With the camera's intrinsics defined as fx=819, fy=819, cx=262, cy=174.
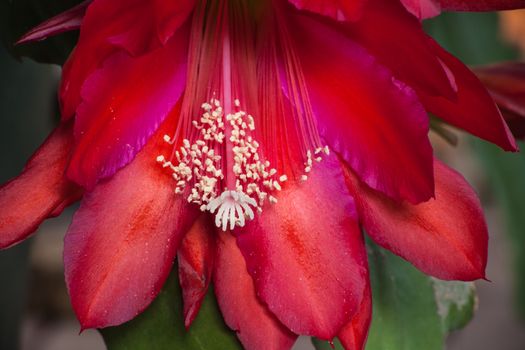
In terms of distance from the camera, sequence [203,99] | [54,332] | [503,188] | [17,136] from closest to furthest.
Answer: [203,99]
[17,136]
[503,188]
[54,332]

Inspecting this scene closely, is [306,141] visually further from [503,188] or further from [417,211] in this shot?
[503,188]

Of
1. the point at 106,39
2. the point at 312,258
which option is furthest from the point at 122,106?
the point at 312,258

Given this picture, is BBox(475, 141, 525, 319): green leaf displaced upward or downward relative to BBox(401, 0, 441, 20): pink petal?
downward

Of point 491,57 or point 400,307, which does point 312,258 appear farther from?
point 491,57

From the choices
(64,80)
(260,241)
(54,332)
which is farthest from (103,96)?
(54,332)

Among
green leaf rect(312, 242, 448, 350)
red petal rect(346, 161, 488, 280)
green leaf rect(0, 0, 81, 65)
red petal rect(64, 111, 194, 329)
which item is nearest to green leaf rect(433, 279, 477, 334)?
green leaf rect(312, 242, 448, 350)

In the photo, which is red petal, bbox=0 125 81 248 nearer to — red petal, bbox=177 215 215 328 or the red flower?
red petal, bbox=177 215 215 328
